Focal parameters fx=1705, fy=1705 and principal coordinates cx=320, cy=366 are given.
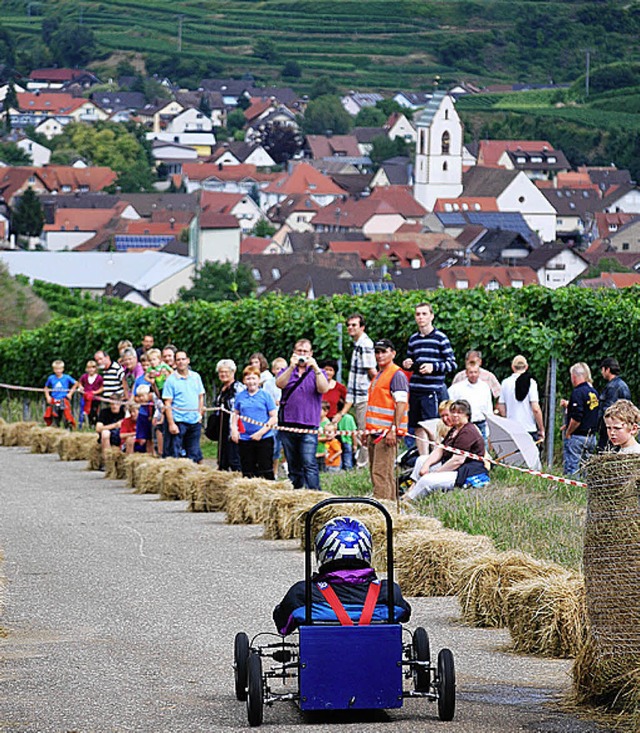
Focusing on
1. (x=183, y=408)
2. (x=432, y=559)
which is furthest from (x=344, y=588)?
(x=183, y=408)

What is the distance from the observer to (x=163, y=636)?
9.93 metres

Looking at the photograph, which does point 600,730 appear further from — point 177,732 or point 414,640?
point 177,732

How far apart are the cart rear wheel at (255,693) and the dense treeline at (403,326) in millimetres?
15512

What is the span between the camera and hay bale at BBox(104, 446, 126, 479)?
21.7 m

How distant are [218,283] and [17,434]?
300 ft

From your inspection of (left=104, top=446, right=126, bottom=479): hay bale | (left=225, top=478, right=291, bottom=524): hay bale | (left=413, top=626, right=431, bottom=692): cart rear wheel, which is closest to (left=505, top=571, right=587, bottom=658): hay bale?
(left=413, top=626, right=431, bottom=692): cart rear wheel

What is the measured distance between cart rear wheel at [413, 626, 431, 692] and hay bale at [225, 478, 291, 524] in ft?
25.2

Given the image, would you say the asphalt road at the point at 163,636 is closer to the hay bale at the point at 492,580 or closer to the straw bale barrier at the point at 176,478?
the hay bale at the point at 492,580

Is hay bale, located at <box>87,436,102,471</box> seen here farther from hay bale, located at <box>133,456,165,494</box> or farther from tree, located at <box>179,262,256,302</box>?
tree, located at <box>179,262,256,302</box>

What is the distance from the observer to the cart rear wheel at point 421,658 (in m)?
7.63

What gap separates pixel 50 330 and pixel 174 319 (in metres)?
7.64

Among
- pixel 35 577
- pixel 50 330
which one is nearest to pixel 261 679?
pixel 35 577

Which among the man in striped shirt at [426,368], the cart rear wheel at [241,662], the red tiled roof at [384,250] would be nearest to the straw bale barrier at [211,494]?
the man in striped shirt at [426,368]

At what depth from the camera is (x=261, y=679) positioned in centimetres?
748
